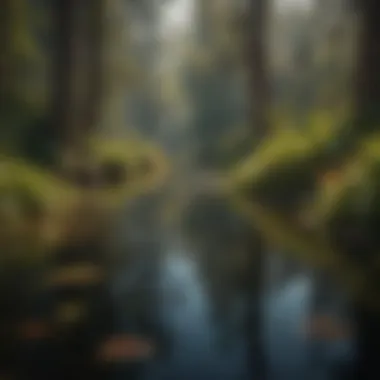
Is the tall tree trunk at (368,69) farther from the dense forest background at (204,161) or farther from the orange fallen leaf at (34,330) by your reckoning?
the orange fallen leaf at (34,330)

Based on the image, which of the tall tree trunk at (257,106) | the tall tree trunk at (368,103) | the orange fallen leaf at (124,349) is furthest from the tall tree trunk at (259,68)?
the orange fallen leaf at (124,349)

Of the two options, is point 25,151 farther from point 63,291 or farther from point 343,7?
point 343,7

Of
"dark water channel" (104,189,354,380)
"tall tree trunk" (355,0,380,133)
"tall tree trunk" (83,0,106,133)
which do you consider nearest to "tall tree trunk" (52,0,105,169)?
"tall tree trunk" (83,0,106,133)

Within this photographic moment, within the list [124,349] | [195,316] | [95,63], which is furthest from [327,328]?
[95,63]

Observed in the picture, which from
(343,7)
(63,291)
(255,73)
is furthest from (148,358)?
(343,7)

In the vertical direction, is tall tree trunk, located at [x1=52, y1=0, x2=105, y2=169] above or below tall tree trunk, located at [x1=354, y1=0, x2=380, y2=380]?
above

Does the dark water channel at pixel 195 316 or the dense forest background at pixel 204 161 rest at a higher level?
the dense forest background at pixel 204 161

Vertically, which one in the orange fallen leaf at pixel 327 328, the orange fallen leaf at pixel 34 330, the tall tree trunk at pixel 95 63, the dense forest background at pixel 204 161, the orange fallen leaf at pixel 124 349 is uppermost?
the tall tree trunk at pixel 95 63

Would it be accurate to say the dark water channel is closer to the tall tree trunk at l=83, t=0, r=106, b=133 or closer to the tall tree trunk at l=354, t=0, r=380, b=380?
the tall tree trunk at l=354, t=0, r=380, b=380

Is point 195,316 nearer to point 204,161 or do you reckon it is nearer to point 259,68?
point 204,161

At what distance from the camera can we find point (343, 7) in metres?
1.83

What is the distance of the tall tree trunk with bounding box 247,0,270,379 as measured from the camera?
1811mm

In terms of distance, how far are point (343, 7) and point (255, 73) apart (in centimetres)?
20

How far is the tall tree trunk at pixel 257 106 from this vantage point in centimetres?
181
